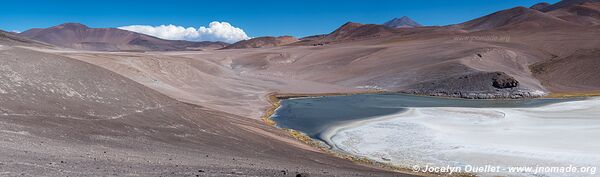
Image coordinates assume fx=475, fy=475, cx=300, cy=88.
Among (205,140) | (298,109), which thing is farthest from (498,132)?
(298,109)

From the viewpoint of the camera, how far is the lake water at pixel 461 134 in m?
23.1

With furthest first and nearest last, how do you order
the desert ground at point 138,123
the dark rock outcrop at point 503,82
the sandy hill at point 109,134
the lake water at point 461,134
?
the dark rock outcrop at point 503,82, the lake water at point 461,134, the desert ground at point 138,123, the sandy hill at point 109,134

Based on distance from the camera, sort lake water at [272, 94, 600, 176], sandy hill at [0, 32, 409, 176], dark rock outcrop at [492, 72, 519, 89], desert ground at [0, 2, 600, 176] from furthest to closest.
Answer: dark rock outcrop at [492, 72, 519, 89] → lake water at [272, 94, 600, 176] → desert ground at [0, 2, 600, 176] → sandy hill at [0, 32, 409, 176]

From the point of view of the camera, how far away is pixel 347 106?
51.4 metres

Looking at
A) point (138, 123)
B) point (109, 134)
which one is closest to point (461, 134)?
point (138, 123)

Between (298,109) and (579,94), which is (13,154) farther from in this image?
(579,94)

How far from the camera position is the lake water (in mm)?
23094

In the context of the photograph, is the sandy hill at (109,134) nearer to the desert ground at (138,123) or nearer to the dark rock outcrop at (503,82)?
the desert ground at (138,123)

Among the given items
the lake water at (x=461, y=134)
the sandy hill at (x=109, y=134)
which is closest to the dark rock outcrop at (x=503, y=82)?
the lake water at (x=461, y=134)

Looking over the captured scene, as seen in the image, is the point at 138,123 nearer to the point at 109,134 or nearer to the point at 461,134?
the point at 109,134

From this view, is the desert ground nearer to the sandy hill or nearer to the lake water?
the sandy hill

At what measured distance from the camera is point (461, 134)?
100 feet

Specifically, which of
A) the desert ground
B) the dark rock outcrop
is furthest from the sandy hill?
the dark rock outcrop

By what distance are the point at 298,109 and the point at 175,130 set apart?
89.7ft
